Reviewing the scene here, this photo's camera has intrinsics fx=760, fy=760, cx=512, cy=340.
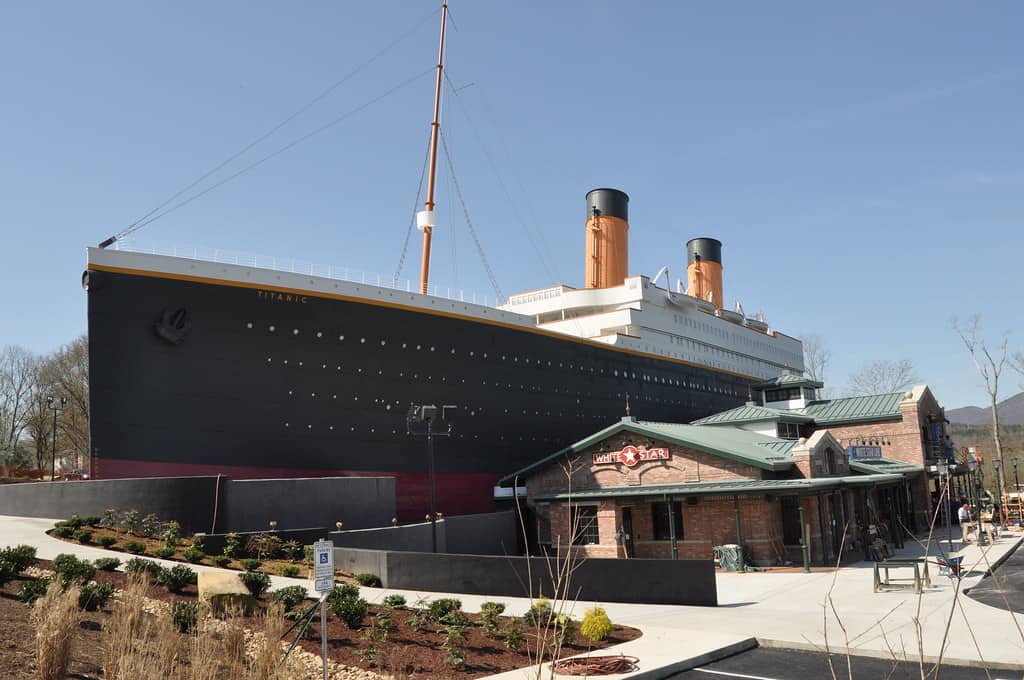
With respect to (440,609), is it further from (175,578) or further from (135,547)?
(135,547)

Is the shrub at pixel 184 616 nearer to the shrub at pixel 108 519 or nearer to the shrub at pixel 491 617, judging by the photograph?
the shrub at pixel 491 617

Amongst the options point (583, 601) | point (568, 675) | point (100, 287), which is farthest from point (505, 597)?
point (100, 287)

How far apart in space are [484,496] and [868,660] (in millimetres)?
19070

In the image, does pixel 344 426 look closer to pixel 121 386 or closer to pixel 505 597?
pixel 121 386

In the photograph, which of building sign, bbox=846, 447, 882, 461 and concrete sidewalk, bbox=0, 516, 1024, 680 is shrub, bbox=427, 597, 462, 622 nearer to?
concrete sidewalk, bbox=0, 516, 1024, 680

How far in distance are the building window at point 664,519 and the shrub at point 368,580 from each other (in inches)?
416

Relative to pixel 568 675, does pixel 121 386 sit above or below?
above

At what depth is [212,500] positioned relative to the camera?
19875 mm

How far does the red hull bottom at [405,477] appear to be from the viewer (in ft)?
68.6

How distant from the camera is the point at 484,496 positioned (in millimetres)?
28875

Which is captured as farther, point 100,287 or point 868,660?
point 100,287

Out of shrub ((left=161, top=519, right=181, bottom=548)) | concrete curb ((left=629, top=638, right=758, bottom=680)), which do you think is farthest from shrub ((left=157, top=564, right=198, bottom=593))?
concrete curb ((left=629, top=638, right=758, bottom=680))

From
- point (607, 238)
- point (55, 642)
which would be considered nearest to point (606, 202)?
point (607, 238)

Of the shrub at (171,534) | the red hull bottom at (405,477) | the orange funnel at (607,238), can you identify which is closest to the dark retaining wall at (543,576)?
the shrub at (171,534)
